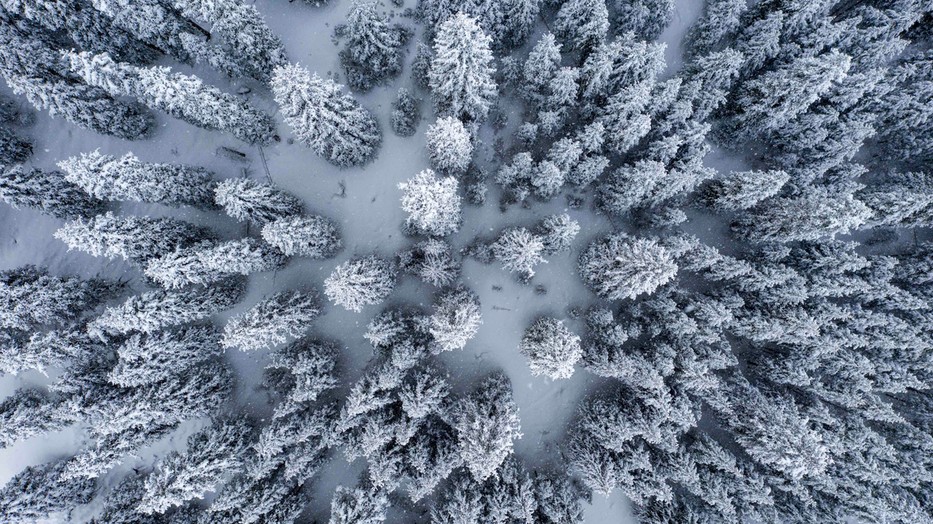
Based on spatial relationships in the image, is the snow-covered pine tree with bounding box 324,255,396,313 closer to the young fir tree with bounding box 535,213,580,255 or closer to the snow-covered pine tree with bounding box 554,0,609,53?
the young fir tree with bounding box 535,213,580,255

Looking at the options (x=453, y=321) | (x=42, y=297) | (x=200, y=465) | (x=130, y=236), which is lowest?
(x=200, y=465)

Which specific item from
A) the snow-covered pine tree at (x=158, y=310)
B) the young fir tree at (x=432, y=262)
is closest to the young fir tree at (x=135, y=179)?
the snow-covered pine tree at (x=158, y=310)

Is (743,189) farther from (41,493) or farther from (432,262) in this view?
Result: (41,493)

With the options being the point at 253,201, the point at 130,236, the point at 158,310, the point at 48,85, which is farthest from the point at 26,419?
the point at 48,85

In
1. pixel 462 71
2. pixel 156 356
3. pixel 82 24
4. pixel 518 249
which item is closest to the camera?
pixel 462 71

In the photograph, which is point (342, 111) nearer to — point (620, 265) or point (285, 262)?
point (285, 262)

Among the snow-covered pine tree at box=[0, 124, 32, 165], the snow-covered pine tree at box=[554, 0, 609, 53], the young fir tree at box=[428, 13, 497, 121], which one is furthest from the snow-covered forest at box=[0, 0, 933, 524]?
the snow-covered pine tree at box=[554, 0, 609, 53]

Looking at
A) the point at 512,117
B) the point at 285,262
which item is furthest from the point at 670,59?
the point at 285,262
